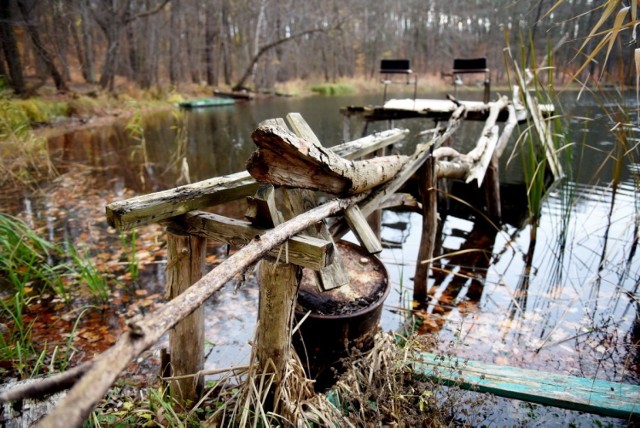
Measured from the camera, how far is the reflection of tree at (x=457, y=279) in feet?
15.1

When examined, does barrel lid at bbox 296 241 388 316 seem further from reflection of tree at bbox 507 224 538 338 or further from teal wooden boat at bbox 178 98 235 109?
teal wooden boat at bbox 178 98 235 109

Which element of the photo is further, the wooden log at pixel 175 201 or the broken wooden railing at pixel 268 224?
the wooden log at pixel 175 201

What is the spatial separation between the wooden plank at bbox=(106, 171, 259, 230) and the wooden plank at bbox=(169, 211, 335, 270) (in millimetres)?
112

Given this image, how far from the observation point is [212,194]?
2.60 metres

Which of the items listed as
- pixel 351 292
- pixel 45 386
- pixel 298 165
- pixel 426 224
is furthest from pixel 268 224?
pixel 426 224

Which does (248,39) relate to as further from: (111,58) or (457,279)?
(457,279)

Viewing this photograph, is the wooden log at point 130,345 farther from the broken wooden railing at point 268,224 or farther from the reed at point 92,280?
the reed at point 92,280

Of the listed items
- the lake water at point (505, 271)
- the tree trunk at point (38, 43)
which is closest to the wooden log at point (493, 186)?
the lake water at point (505, 271)

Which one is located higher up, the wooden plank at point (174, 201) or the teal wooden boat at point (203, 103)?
the teal wooden boat at point (203, 103)

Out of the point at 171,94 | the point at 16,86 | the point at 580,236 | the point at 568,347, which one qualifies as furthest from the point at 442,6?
the point at 568,347

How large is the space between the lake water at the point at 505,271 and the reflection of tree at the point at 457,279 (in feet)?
0.06

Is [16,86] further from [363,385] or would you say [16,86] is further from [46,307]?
[363,385]

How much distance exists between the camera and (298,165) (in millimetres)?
2193

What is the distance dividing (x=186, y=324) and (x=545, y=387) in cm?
241
